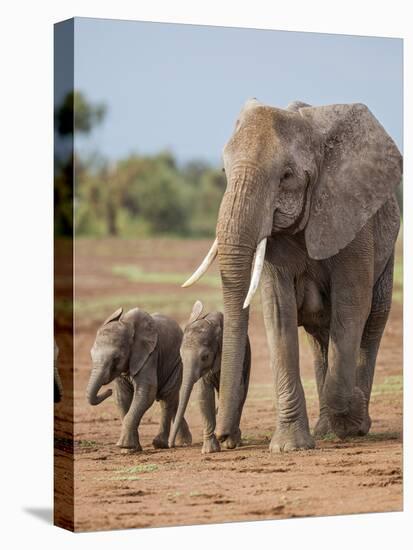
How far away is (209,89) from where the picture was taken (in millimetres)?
27078

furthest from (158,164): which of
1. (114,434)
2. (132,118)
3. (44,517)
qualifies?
(44,517)

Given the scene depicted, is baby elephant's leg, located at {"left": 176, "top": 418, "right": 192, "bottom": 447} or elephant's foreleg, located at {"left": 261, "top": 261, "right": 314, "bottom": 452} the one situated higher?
elephant's foreleg, located at {"left": 261, "top": 261, "right": 314, "bottom": 452}

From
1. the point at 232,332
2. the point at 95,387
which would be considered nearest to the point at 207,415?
the point at 95,387

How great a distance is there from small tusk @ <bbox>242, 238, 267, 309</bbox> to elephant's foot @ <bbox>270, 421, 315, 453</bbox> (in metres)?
1.21

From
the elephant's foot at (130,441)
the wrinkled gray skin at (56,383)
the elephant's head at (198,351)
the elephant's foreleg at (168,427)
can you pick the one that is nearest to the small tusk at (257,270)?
the elephant's head at (198,351)

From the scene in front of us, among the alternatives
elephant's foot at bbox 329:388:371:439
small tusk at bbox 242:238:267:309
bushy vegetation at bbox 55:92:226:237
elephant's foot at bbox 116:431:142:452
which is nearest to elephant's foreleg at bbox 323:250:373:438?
elephant's foot at bbox 329:388:371:439

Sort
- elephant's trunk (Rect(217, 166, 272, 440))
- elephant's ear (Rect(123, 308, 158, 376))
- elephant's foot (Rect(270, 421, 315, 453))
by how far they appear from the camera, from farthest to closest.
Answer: elephant's ear (Rect(123, 308, 158, 376)) < elephant's foot (Rect(270, 421, 315, 453)) < elephant's trunk (Rect(217, 166, 272, 440))

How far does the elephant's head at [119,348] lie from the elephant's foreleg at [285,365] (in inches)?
38.0

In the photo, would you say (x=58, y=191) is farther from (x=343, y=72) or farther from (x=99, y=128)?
(x=99, y=128)

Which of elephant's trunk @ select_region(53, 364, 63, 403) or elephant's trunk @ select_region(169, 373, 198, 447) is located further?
elephant's trunk @ select_region(169, 373, 198, 447)

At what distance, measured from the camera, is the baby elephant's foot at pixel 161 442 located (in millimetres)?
11250

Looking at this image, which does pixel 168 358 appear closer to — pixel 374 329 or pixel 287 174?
pixel 374 329

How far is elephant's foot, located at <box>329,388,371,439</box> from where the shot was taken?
36.9ft

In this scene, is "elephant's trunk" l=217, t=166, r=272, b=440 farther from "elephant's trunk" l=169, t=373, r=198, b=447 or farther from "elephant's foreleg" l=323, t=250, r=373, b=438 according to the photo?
"elephant's foreleg" l=323, t=250, r=373, b=438
